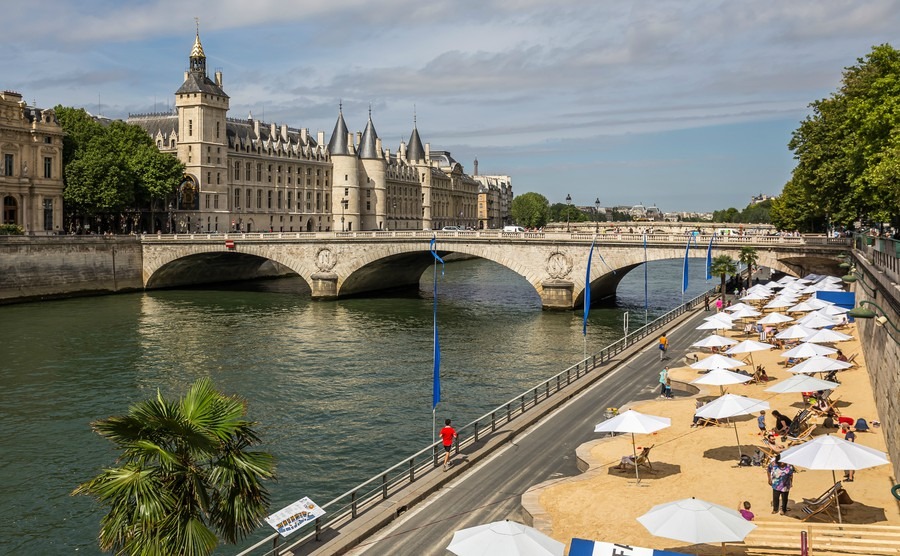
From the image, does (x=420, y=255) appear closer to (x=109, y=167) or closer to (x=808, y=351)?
(x=109, y=167)

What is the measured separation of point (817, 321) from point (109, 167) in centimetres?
8332

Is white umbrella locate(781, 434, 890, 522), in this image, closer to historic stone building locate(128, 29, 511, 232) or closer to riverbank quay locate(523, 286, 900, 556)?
riverbank quay locate(523, 286, 900, 556)

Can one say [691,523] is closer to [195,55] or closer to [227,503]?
[227,503]

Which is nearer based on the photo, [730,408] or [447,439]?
[447,439]

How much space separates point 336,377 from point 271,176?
3978 inches

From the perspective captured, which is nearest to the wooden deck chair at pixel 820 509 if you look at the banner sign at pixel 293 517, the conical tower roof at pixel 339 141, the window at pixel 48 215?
the banner sign at pixel 293 517

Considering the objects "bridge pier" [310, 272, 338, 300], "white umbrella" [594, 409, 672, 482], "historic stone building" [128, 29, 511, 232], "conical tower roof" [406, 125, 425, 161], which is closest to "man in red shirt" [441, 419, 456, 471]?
"white umbrella" [594, 409, 672, 482]

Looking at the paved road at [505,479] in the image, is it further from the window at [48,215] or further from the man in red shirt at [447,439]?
the window at [48,215]

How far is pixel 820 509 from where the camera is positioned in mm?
19469

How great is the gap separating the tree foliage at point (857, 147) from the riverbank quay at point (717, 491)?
19333 mm

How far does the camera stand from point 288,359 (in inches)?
2008

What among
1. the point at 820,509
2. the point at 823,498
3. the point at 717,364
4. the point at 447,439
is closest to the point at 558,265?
the point at 717,364

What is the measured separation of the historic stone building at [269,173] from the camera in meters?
122

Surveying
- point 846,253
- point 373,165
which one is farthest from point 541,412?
point 373,165
